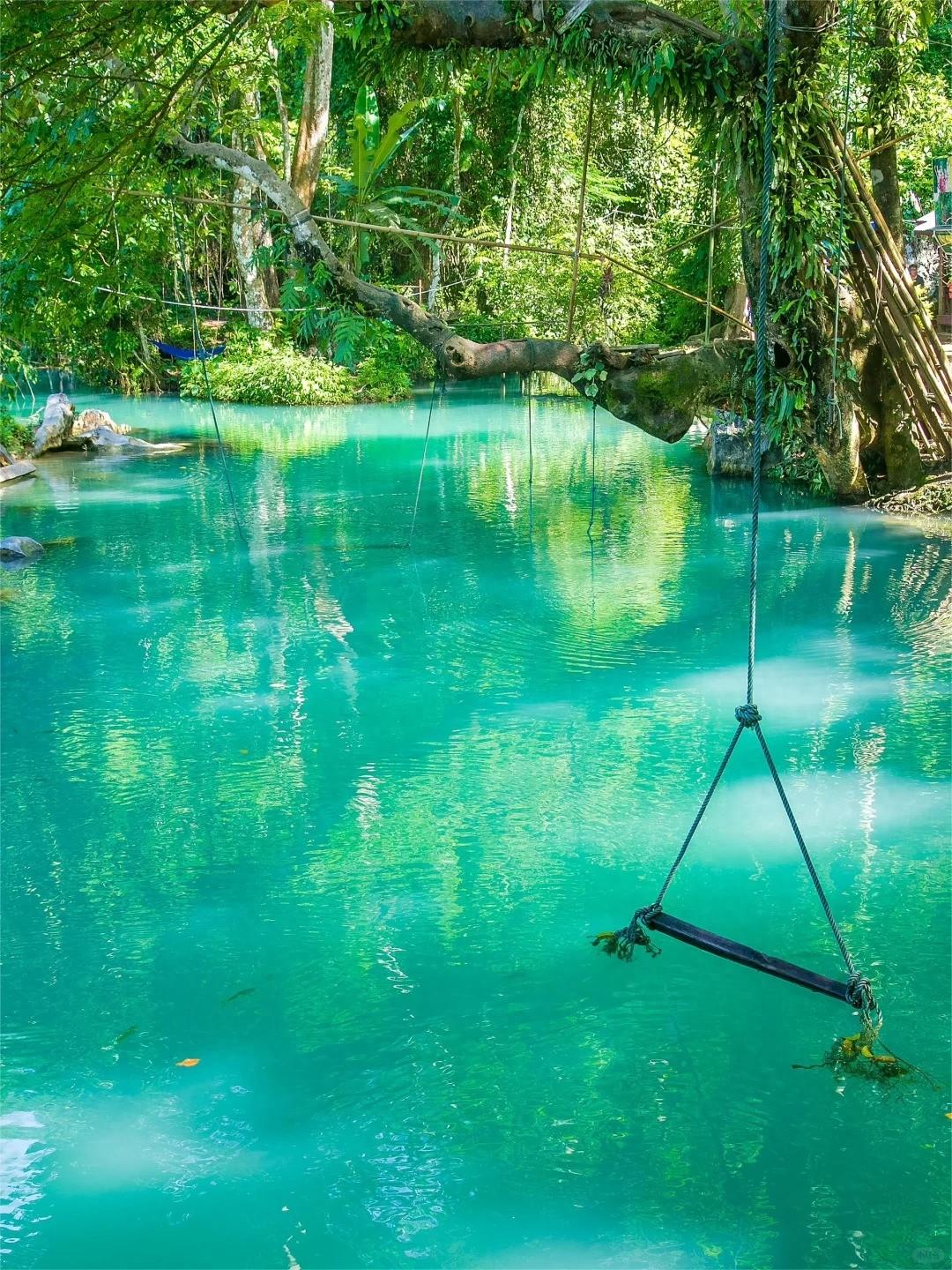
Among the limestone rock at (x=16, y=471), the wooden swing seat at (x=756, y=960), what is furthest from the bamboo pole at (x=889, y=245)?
the limestone rock at (x=16, y=471)

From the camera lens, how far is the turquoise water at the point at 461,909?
2721 millimetres

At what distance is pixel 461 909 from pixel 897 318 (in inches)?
257

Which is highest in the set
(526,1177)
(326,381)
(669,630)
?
(326,381)

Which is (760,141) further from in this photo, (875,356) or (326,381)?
(326,381)

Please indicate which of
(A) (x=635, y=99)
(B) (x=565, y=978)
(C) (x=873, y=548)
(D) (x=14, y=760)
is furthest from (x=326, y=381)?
(B) (x=565, y=978)

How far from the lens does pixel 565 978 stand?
3506mm

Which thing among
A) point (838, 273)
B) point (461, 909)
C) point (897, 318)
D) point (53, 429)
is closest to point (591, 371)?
point (838, 273)

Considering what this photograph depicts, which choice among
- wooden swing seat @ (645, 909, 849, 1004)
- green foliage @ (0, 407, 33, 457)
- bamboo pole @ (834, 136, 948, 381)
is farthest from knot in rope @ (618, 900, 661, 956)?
green foliage @ (0, 407, 33, 457)

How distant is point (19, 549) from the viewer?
8.53 m

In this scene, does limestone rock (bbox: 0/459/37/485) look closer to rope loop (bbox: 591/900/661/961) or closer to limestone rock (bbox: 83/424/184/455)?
limestone rock (bbox: 83/424/184/455)

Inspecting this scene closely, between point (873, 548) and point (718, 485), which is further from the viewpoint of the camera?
point (718, 485)

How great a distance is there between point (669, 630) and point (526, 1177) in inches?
162

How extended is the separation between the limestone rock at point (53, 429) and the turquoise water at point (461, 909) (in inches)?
209

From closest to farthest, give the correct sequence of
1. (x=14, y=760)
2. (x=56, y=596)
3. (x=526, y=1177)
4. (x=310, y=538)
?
(x=526, y=1177)
(x=14, y=760)
(x=56, y=596)
(x=310, y=538)
